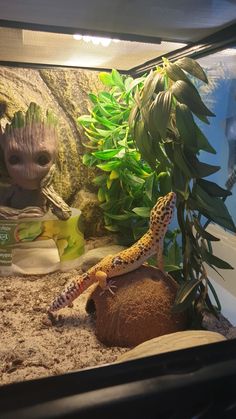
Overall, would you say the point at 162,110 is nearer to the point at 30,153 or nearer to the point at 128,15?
the point at 128,15

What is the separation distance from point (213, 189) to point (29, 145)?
0.75 meters

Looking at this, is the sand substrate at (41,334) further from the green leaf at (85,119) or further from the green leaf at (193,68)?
the green leaf at (193,68)

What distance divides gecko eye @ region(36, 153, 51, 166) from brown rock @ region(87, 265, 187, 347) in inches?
23.7

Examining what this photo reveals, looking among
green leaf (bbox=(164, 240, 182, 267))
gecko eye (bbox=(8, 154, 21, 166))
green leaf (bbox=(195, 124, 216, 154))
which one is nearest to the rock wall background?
gecko eye (bbox=(8, 154, 21, 166))

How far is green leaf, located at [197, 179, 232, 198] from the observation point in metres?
1.01

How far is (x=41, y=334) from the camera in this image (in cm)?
108

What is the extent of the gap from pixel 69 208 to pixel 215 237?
716mm

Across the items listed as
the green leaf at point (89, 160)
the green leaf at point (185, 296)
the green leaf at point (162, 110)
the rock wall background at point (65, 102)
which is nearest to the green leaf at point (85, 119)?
the rock wall background at point (65, 102)

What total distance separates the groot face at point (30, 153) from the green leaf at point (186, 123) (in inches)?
25.3

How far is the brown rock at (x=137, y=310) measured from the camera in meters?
1.04

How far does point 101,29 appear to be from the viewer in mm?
874

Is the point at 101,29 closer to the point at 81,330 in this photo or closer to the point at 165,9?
the point at 165,9

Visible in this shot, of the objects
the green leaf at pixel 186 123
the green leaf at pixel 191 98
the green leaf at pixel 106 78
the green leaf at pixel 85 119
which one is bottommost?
the green leaf at pixel 186 123

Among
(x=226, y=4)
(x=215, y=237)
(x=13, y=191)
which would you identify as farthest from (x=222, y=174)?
(x=13, y=191)
